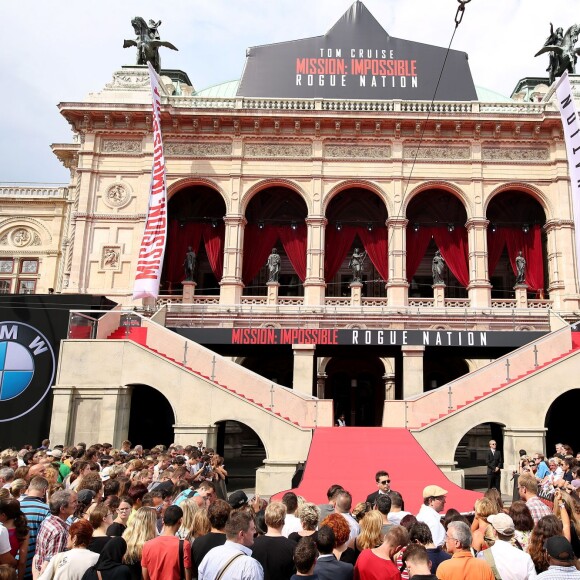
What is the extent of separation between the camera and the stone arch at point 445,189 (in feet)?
93.2

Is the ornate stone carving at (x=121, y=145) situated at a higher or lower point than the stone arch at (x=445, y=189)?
higher

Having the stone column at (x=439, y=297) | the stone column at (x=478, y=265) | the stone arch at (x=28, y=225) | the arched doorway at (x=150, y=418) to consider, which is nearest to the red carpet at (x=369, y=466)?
the arched doorway at (x=150, y=418)

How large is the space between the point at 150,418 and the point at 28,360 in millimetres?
5326

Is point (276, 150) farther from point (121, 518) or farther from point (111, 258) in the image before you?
point (121, 518)

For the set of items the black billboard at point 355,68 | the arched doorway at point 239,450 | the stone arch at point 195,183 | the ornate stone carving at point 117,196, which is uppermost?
the black billboard at point 355,68

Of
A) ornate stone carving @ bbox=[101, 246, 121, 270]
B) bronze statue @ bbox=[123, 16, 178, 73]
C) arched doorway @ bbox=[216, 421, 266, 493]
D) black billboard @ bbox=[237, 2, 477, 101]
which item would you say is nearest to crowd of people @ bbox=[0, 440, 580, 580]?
arched doorway @ bbox=[216, 421, 266, 493]

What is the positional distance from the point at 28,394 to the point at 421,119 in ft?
72.2

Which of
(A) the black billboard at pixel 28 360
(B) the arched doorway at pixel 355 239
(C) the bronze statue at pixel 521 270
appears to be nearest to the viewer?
(A) the black billboard at pixel 28 360

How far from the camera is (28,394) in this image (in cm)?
1922

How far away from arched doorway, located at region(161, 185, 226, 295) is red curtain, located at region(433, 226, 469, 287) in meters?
11.7

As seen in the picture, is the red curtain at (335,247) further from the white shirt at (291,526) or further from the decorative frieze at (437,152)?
the white shirt at (291,526)

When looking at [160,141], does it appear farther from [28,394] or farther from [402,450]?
[402,450]

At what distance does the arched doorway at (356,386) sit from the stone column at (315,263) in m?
4.75

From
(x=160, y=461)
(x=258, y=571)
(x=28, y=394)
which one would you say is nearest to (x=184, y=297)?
(x=28, y=394)
